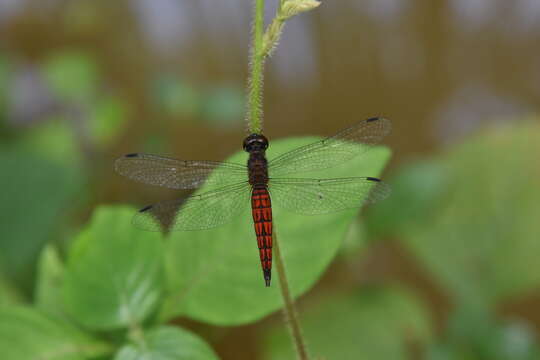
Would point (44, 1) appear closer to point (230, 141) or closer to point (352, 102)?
point (230, 141)

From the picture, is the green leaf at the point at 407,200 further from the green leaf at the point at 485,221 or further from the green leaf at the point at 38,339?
the green leaf at the point at 38,339

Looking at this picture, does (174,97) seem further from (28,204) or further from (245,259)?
(245,259)

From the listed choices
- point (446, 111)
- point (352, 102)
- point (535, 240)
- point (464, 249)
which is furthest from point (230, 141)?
point (535, 240)

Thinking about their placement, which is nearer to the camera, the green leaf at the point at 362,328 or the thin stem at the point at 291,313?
the thin stem at the point at 291,313

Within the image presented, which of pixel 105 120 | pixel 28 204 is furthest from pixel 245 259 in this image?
→ pixel 105 120

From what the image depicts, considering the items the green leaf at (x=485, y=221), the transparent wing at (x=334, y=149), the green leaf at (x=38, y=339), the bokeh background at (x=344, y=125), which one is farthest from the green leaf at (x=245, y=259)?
the green leaf at (x=485, y=221)

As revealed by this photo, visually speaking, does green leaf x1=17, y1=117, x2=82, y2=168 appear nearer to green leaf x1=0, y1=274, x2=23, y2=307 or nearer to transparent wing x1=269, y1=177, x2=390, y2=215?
green leaf x1=0, y1=274, x2=23, y2=307
